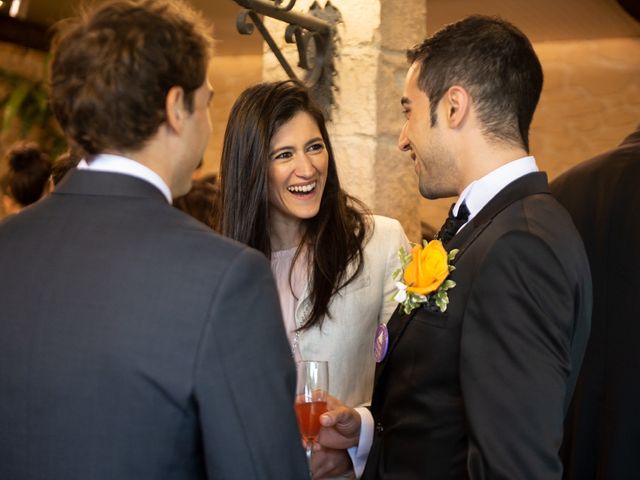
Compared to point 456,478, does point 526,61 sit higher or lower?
higher

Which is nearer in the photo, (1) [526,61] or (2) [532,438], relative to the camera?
(2) [532,438]

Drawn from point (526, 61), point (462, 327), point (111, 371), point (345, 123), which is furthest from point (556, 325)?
point (345, 123)

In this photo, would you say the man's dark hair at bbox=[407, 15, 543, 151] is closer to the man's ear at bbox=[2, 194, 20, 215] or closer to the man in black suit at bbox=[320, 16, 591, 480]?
the man in black suit at bbox=[320, 16, 591, 480]

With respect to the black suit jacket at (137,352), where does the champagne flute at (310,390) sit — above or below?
below

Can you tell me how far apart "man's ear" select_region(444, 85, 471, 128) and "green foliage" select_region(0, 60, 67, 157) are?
191 inches

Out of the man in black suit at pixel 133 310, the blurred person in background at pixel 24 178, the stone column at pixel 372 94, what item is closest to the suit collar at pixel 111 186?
the man in black suit at pixel 133 310

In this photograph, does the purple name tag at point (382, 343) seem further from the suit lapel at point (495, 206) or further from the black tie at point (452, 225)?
the black tie at point (452, 225)

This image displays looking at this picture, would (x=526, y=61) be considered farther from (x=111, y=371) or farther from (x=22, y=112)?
(x=22, y=112)

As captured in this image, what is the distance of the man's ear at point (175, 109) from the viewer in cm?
125

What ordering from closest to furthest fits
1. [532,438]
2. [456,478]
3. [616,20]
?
[532,438] → [456,478] → [616,20]

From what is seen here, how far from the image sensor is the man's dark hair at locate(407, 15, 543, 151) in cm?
169

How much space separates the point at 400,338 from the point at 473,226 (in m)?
0.26

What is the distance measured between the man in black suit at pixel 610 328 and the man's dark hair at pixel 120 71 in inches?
45.4

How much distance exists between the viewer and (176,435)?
3.94ft
